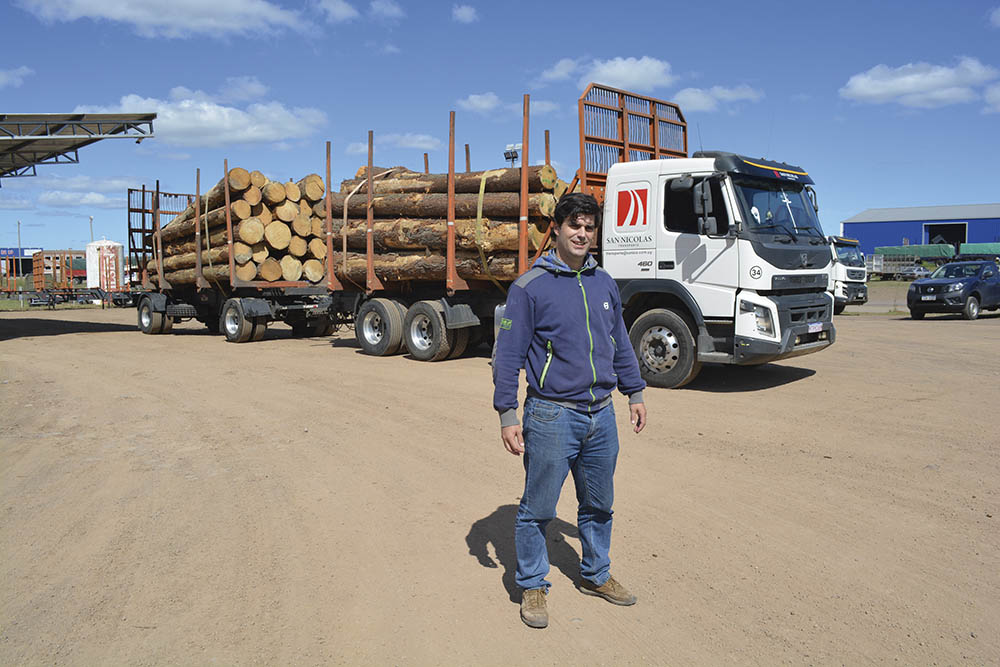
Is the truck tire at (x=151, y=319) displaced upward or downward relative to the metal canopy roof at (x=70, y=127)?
downward

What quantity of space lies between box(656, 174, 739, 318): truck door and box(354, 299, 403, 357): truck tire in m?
5.30

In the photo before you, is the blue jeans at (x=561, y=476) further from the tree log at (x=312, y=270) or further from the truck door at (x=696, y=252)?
the tree log at (x=312, y=270)

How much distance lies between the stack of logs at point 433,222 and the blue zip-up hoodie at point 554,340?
8.13m

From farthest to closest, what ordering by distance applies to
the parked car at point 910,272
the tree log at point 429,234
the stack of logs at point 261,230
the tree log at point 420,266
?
the parked car at point 910,272, the stack of logs at point 261,230, the tree log at point 420,266, the tree log at point 429,234

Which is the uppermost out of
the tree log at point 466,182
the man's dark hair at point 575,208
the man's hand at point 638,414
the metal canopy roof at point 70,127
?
the metal canopy roof at point 70,127

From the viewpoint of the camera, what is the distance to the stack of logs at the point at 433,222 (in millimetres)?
Answer: 11789

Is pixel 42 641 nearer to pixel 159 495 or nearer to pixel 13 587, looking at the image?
pixel 13 587

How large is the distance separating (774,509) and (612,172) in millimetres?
6187

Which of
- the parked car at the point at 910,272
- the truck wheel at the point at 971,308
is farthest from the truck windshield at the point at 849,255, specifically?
the parked car at the point at 910,272

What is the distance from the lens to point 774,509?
523 cm

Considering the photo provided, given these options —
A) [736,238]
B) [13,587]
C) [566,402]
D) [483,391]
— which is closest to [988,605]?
[566,402]

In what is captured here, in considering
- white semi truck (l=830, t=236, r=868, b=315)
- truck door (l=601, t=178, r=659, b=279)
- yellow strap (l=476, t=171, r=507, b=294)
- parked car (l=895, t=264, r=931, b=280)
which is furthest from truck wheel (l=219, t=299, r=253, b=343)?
parked car (l=895, t=264, r=931, b=280)

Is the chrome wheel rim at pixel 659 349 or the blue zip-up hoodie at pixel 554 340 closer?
the blue zip-up hoodie at pixel 554 340

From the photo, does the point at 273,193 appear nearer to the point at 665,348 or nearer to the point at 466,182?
the point at 466,182
